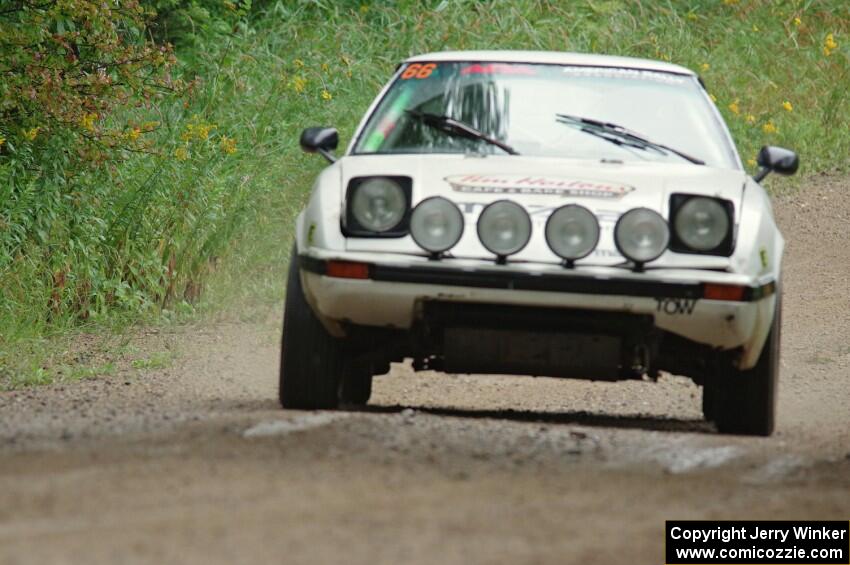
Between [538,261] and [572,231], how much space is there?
16cm

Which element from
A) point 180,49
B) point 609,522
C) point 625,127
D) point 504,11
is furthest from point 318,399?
point 504,11

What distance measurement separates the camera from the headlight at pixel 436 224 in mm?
5367

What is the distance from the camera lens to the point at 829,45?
628 inches

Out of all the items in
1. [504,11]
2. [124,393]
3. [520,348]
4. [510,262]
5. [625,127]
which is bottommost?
[124,393]

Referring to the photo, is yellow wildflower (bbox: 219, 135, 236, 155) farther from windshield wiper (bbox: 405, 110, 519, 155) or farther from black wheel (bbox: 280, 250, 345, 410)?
black wheel (bbox: 280, 250, 345, 410)

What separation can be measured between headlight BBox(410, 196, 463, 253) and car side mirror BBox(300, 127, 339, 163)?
3.81 ft

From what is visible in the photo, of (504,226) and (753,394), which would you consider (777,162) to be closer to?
(753,394)

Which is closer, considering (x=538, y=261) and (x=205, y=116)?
(x=538, y=261)

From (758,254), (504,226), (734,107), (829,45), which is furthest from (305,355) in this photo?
(829,45)

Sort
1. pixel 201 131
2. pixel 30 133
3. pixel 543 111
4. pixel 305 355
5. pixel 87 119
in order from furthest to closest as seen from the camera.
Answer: pixel 201 131 < pixel 87 119 < pixel 30 133 < pixel 543 111 < pixel 305 355

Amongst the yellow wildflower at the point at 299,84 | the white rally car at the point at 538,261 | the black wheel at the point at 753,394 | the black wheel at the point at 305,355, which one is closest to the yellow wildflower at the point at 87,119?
the yellow wildflower at the point at 299,84

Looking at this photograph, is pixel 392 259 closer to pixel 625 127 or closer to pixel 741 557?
pixel 625 127

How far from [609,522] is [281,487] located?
920 mm

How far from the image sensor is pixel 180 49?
1376 centimetres
